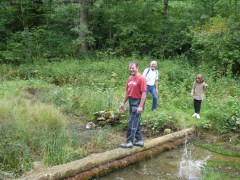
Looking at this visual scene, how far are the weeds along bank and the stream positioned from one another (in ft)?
3.42

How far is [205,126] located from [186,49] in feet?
47.3

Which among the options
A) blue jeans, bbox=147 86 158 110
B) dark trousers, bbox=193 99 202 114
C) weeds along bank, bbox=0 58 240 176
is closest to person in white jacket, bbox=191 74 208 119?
dark trousers, bbox=193 99 202 114

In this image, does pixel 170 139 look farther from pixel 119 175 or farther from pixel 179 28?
pixel 179 28

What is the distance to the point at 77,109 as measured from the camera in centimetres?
1180

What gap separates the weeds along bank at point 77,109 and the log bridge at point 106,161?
1.49ft

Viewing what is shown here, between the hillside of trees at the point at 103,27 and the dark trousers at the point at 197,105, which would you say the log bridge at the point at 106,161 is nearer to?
the dark trousers at the point at 197,105

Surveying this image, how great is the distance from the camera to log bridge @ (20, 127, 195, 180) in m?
6.38

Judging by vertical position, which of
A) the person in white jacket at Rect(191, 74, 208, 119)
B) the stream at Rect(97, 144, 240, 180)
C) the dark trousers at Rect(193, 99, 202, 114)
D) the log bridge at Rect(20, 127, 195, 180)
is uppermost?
the person in white jacket at Rect(191, 74, 208, 119)

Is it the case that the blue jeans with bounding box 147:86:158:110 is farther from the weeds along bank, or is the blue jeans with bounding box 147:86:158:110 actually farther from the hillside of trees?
the hillside of trees

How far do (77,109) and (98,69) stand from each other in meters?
6.86

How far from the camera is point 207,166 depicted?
7715 mm

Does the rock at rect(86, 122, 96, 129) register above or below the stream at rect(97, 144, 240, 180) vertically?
above

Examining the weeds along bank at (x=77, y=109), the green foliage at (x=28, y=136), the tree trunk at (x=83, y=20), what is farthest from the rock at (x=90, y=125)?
the tree trunk at (x=83, y=20)

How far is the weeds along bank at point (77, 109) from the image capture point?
7.19 meters
